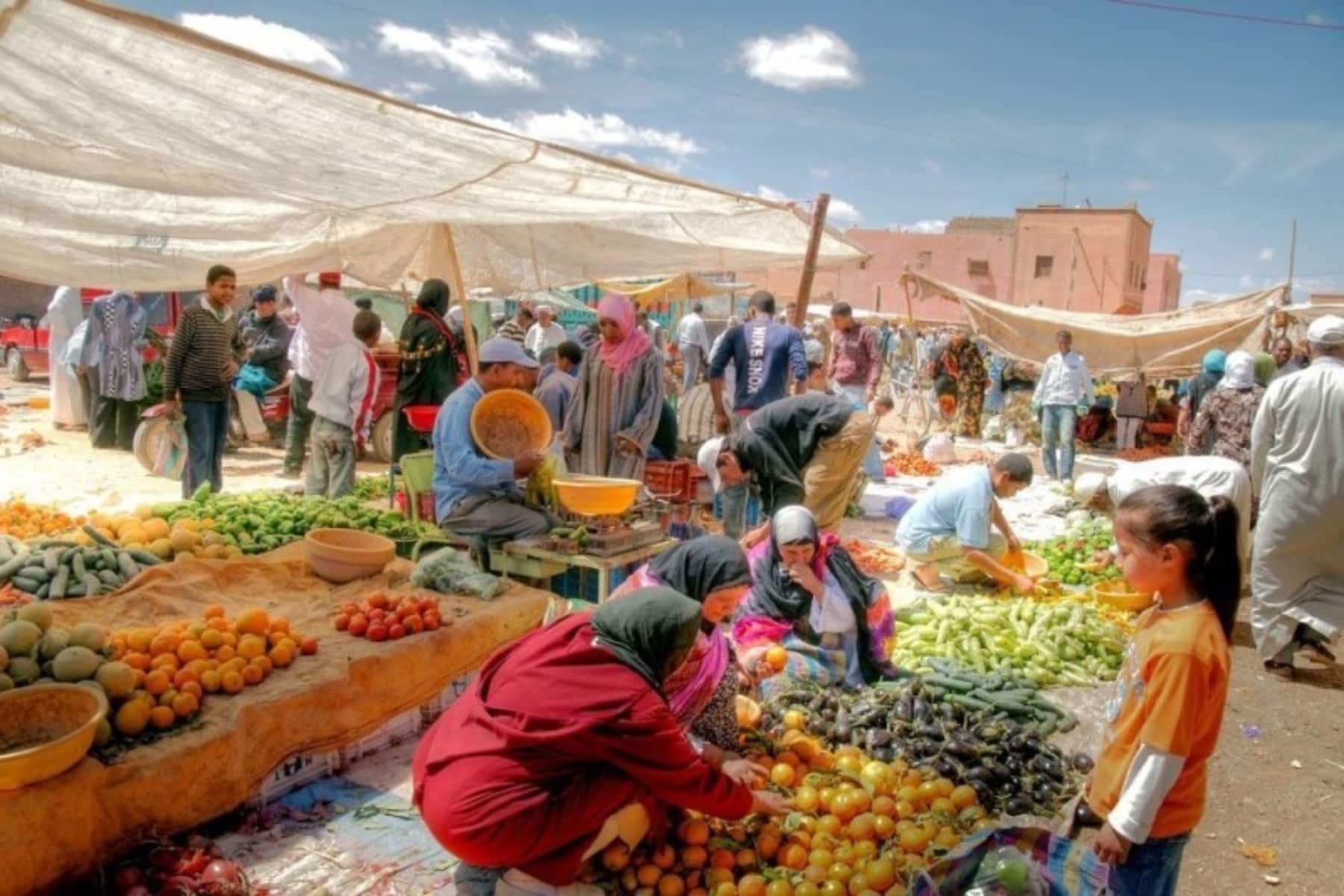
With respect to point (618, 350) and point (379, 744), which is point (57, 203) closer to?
point (618, 350)

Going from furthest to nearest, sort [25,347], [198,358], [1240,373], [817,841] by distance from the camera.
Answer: [25,347] < [1240,373] < [198,358] < [817,841]

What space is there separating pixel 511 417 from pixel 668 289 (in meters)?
15.2

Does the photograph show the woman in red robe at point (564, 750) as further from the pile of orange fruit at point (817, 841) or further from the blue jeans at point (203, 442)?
the blue jeans at point (203, 442)

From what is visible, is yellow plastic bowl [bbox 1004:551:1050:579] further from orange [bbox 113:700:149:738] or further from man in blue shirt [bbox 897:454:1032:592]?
orange [bbox 113:700:149:738]

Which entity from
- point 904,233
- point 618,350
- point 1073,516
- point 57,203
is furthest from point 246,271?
point 904,233

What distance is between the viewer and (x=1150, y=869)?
2473mm

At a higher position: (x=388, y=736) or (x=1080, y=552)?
(x=1080, y=552)

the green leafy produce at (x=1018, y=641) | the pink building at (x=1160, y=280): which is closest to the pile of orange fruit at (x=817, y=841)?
the green leafy produce at (x=1018, y=641)

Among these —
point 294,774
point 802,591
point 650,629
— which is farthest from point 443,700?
point 650,629

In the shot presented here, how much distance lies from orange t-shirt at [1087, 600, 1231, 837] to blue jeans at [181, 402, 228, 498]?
6625 millimetres

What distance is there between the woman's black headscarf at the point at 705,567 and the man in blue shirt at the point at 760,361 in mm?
4262

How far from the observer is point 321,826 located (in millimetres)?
3471

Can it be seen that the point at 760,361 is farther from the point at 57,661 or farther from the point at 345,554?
the point at 57,661

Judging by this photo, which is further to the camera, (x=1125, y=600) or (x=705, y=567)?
(x=1125, y=600)
